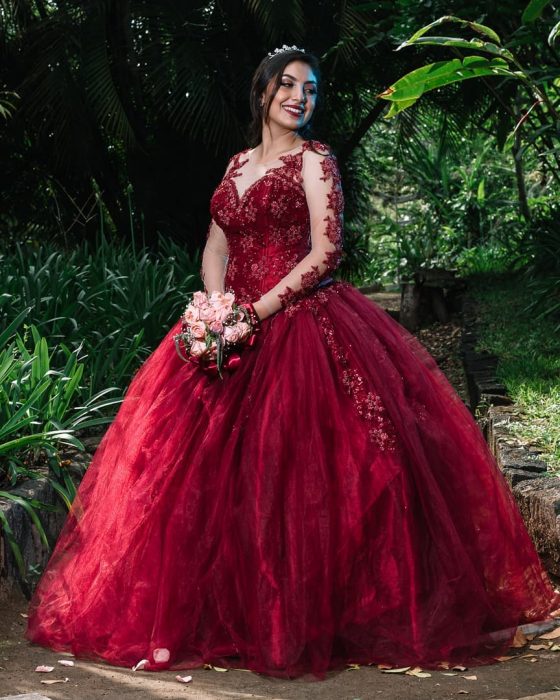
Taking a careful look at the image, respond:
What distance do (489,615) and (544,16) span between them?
4191 mm

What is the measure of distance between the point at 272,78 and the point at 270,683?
6.17 ft

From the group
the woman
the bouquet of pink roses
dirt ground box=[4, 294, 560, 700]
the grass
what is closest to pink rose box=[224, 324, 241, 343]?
the bouquet of pink roses

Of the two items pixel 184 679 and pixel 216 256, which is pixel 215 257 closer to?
→ pixel 216 256

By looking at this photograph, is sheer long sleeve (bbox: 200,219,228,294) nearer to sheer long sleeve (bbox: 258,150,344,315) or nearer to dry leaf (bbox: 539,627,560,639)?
sheer long sleeve (bbox: 258,150,344,315)

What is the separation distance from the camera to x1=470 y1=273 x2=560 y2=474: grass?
14.6ft

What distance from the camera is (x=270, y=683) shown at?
290 centimetres

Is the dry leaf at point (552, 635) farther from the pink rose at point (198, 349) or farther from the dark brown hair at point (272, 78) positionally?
the dark brown hair at point (272, 78)

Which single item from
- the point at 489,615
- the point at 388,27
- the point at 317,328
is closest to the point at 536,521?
the point at 489,615

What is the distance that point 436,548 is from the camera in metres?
3.15

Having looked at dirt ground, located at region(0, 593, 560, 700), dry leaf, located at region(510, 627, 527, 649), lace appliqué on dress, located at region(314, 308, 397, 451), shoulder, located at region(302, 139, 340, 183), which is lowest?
dirt ground, located at region(0, 593, 560, 700)

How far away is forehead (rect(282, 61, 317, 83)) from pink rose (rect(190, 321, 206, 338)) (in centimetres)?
87

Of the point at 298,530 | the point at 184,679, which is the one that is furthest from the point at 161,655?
the point at 298,530

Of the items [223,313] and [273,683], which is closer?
[273,683]

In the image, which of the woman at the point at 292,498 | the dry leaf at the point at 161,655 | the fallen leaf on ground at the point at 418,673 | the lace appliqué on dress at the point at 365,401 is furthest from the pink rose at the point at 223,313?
the fallen leaf on ground at the point at 418,673
